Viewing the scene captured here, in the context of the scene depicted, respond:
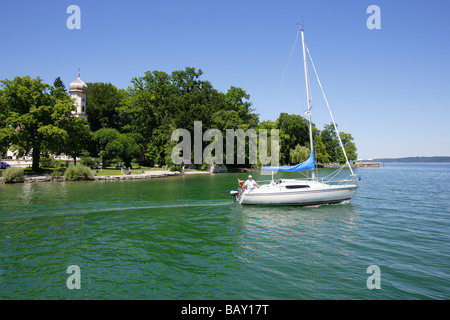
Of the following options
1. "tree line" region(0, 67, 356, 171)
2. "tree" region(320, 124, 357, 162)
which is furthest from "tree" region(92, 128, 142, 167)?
"tree" region(320, 124, 357, 162)

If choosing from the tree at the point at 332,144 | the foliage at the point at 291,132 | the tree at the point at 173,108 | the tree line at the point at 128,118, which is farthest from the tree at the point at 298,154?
the tree at the point at 332,144

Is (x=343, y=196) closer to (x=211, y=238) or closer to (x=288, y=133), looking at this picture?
(x=211, y=238)

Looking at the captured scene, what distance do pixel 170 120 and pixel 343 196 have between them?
51.4 meters

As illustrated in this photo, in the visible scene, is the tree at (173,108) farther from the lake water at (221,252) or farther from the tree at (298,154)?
the lake water at (221,252)

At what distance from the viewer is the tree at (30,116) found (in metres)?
41.9

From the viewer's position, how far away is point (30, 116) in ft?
139

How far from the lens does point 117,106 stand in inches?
3327

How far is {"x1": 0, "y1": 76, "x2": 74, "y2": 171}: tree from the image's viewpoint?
41938 millimetres

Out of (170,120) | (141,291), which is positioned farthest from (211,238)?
(170,120)

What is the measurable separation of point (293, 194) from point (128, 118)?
7282 cm

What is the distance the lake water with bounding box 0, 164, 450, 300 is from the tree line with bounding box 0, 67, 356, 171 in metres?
28.3
